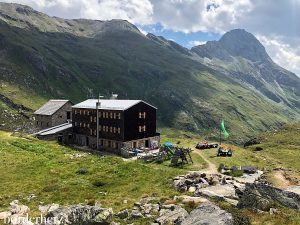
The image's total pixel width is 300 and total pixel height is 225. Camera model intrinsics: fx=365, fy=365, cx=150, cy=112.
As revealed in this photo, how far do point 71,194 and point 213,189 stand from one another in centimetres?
1579

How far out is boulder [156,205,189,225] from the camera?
2570 centimetres

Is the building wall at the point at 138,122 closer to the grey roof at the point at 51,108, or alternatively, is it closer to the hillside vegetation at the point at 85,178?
the hillside vegetation at the point at 85,178

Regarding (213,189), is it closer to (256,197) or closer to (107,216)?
(256,197)

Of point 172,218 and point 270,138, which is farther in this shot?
point 270,138

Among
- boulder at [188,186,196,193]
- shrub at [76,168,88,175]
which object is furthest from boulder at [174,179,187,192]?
shrub at [76,168,88,175]

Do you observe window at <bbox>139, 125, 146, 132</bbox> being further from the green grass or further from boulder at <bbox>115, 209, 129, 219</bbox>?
boulder at <bbox>115, 209, 129, 219</bbox>

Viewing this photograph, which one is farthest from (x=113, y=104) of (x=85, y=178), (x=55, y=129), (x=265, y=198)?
(x=265, y=198)

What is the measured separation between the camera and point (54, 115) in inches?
4038

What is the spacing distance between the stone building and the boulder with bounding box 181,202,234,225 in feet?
270

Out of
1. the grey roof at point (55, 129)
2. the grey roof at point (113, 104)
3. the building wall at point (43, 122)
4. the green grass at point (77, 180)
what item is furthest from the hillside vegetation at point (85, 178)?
the building wall at point (43, 122)

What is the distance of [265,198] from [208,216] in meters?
7.68

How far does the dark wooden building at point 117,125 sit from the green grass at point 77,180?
1847 centimetres

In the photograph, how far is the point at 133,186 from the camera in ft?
143

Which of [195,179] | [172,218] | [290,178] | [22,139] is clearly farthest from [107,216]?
[22,139]
